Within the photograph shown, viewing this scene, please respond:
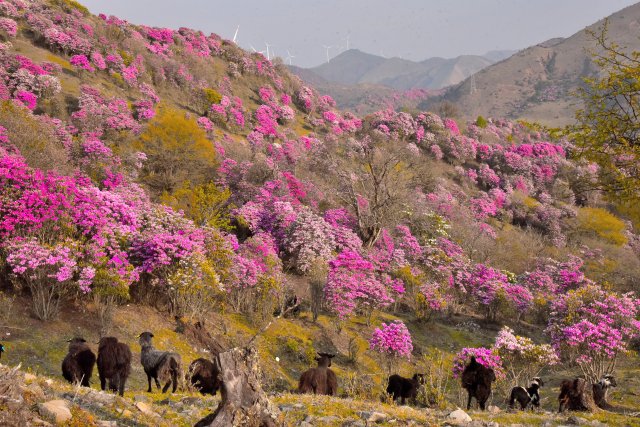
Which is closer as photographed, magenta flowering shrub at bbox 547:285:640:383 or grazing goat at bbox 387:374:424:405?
grazing goat at bbox 387:374:424:405

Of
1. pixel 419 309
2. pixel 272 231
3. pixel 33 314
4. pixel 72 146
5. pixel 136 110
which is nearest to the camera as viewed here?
pixel 33 314

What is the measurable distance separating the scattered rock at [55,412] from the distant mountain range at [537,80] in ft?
490

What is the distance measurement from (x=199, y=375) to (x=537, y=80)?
195m

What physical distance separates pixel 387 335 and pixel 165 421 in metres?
10.2

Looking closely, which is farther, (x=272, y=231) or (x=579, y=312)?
(x=272, y=231)

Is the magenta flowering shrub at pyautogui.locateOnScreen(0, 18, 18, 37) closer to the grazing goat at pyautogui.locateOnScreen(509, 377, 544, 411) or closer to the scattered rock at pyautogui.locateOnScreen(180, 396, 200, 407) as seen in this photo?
the scattered rock at pyautogui.locateOnScreen(180, 396, 200, 407)

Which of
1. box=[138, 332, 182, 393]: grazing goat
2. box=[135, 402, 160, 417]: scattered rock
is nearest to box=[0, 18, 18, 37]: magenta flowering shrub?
box=[138, 332, 182, 393]: grazing goat

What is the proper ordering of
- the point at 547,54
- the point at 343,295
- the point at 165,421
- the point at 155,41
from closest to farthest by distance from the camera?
1. the point at 165,421
2. the point at 343,295
3. the point at 155,41
4. the point at 547,54

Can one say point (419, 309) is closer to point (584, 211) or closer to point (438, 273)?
point (438, 273)

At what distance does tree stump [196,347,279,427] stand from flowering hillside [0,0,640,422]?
9640mm

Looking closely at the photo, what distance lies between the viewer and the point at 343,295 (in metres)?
17.9

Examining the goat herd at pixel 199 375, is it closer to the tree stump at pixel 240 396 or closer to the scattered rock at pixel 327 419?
the scattered rock at pixel 327 419

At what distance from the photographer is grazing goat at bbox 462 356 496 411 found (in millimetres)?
10602

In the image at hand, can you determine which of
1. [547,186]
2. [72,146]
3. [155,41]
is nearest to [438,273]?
[72,146]
